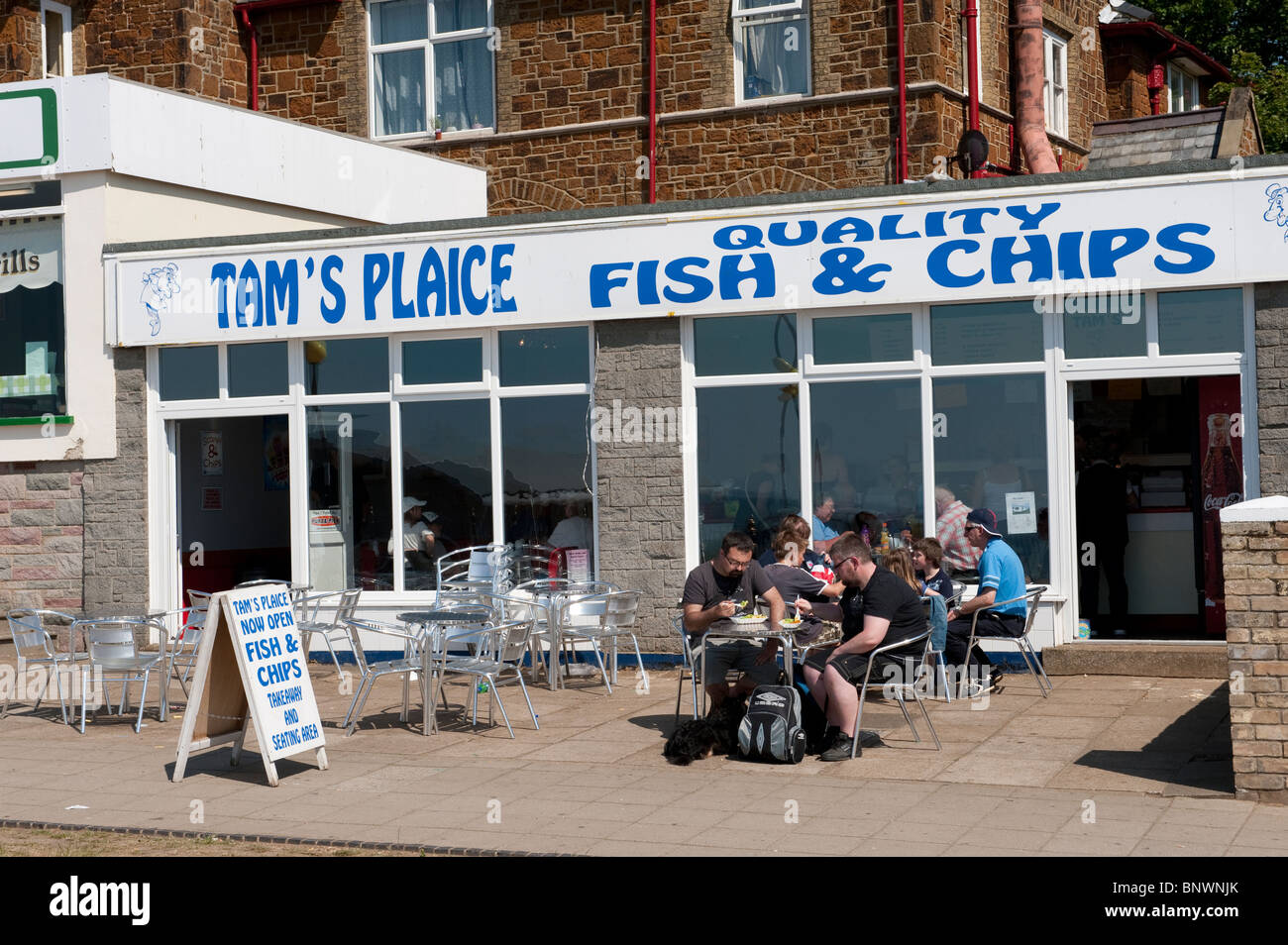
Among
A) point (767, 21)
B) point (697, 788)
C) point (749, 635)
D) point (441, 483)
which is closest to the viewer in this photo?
point (697, 788)

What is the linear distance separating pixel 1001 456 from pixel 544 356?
161 inches

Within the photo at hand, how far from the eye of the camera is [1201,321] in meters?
11.9

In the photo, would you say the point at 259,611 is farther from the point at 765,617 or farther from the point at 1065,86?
the point at 1065,86

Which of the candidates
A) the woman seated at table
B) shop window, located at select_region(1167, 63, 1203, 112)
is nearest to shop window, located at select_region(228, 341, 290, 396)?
the woman seated at table

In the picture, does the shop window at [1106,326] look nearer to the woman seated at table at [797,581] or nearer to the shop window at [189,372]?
the woman seated at table at [797,581]

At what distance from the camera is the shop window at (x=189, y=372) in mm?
14625

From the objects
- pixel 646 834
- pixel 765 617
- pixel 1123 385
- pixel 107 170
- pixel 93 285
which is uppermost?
pixel 107 170

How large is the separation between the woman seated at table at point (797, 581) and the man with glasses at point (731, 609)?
0.68 ft

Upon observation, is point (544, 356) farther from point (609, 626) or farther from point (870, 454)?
point (870, 454)

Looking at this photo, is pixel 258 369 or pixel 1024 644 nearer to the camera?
pixel 1024 644

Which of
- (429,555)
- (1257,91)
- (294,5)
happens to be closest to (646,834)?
(429,555)

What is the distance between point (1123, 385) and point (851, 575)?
545cm

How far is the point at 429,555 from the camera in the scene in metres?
14.3

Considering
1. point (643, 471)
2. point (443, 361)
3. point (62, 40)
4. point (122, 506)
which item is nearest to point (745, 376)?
point (643, 471)
